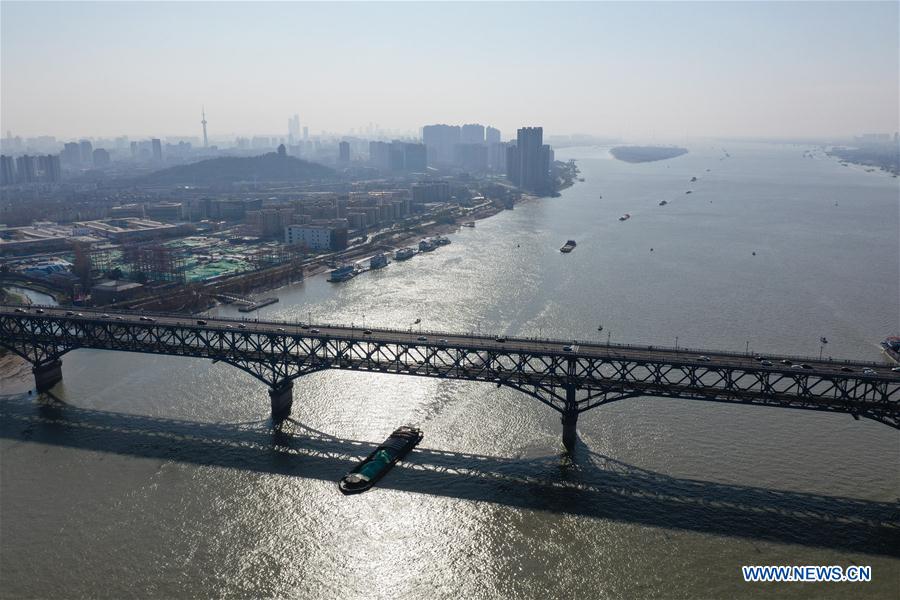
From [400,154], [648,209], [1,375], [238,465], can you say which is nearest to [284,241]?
[1,375]

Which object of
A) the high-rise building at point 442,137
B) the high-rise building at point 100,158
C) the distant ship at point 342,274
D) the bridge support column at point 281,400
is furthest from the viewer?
the high-rise building at point 442,137

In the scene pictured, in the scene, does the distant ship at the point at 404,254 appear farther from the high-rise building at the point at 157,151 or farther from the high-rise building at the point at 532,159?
the high-rise building at the point at 157,151

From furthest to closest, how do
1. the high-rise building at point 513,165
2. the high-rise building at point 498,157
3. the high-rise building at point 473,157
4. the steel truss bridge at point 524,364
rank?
1. the high-rise building at point 498,157
2. the high-rise building at point 473,157
3. the high-rise building at point 513,165
4. the steel truss bridge at point 524,364

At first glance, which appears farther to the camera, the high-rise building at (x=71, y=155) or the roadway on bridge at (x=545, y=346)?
the high-rise building at (x=71, y=155)

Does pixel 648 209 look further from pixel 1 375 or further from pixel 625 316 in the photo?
pixel 1 375

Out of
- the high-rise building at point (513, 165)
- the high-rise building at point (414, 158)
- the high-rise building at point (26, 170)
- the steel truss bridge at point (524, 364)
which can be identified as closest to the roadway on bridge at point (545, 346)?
the steel truss bridge at point (524, 364)

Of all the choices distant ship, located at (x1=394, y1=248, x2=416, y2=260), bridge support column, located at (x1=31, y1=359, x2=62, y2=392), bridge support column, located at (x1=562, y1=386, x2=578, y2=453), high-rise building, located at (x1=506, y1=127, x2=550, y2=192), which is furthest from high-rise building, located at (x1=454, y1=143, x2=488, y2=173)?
bridge support column, located at (x1=562, y1=386, x2=578, y2=453)

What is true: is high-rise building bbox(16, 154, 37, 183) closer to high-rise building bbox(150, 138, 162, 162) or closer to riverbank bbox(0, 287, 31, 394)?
high-rise building bbox(150, 138, 162, 162)
